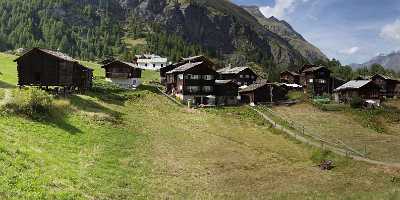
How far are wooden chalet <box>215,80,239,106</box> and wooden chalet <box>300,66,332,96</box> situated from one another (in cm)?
3897

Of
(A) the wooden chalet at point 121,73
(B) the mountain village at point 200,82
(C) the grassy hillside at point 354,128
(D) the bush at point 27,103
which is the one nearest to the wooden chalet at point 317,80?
(B) the mountain village at point 200,82

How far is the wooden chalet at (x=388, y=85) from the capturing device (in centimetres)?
12988

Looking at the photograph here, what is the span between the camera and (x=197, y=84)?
99.6 m

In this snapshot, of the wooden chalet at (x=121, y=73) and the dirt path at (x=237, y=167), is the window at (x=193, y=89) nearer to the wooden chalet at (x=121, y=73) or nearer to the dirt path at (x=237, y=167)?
the wooden chalet at (x=121, y=73)

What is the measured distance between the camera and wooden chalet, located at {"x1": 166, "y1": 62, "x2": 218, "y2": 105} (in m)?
98.4

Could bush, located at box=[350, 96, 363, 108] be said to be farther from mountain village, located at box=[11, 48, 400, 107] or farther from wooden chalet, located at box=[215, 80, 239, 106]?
wooden chalet, located at box=[215, 80, 239, 106]

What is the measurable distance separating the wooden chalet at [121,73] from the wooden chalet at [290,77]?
2126 inches

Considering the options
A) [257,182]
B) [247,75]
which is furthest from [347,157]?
[247,75]

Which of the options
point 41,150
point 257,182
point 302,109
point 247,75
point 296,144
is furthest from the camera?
point 247,75

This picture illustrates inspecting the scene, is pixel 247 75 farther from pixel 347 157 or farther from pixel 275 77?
pixel 347 157

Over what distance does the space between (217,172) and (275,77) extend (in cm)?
11587

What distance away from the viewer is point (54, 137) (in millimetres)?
43062

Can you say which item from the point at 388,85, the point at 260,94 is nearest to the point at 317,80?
the point at 388,85

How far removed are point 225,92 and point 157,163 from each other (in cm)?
5718
